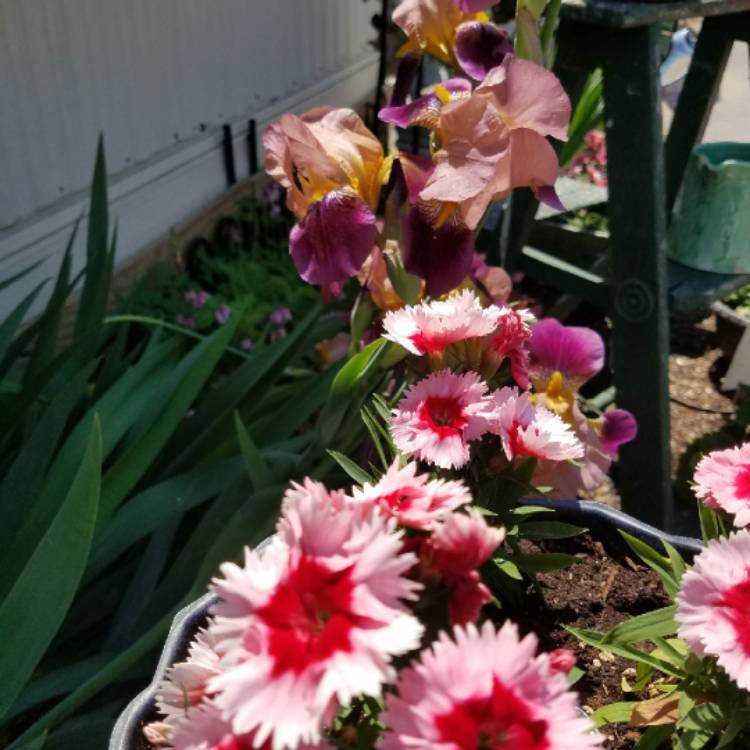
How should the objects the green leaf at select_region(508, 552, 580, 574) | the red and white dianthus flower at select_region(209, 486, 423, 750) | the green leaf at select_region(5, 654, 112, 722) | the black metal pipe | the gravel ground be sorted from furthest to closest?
the black metal pipe < the gravel ground < the green leaf at select_region(5, 654, 112, 722) < the green leaf at select_region(508, 552, 580, 574) < the red and white dianthus flower at select_region(209, 486, 423, 750)

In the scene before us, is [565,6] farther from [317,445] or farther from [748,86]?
[748,86]

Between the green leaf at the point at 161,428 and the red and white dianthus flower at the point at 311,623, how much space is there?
0.80 metres

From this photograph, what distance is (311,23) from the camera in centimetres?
276

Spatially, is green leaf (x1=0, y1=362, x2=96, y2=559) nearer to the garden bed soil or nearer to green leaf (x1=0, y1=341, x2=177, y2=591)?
green leaf (x1=0, y1=341, x2=177, y2=591)

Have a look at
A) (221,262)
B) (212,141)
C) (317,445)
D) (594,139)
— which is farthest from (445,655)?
(594,139)

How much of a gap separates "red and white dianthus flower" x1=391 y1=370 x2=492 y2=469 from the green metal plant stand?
0.91 m

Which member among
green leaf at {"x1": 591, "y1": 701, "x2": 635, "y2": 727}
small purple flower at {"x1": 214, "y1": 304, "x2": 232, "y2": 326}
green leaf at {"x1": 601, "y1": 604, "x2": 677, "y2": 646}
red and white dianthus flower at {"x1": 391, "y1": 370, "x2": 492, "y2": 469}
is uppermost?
red and white dianthus flower at {"x1": 391, "y1": 370, "x2": 492, "y2": 469}

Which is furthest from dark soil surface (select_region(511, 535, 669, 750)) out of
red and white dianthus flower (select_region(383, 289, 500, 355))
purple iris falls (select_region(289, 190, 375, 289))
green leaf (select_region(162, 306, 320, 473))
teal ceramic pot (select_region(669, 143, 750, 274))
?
teal ceramic pot (select_region(669, 143, 750, 274))

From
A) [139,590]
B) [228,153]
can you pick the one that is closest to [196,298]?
[228,153]

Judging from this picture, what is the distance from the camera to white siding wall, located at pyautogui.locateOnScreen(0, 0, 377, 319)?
1739 millimetres

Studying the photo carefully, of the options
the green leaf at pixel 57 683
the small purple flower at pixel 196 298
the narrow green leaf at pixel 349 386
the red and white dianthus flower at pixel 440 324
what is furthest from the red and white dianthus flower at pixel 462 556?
the small purple flower at pixel 196 298

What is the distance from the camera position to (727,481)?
0.66 m

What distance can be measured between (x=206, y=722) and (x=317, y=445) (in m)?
0.67

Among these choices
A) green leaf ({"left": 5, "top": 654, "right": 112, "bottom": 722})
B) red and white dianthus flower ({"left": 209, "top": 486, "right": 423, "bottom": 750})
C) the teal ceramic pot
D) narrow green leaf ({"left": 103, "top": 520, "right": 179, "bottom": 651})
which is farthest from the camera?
the teal ceramic pot
